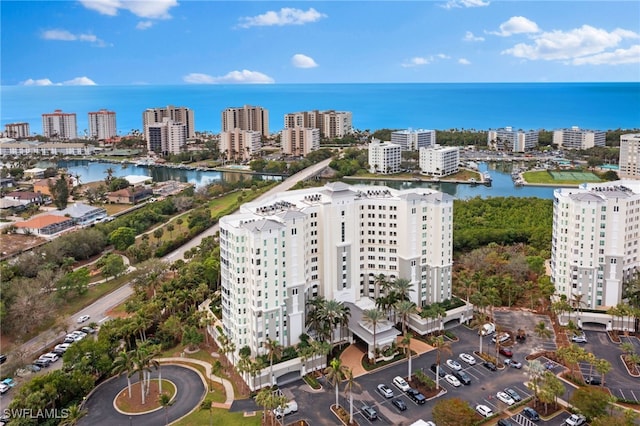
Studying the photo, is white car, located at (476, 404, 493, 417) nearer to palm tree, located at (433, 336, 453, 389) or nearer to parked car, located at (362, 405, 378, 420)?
palm tree, located at (433, 336, 453, 389)

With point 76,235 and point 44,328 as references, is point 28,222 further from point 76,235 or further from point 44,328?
point 44,328

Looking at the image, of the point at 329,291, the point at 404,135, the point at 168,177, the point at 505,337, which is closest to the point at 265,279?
the point at 329,291

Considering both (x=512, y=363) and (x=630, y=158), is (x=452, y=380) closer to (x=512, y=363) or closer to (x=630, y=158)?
(x=512, y=363)

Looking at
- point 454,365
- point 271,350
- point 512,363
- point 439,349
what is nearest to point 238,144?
point 271,350

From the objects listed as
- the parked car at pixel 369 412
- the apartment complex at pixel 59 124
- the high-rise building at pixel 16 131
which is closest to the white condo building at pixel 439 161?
the parked car at pixel 369 412

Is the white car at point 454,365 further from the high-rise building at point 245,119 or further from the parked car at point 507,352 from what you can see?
the high-rise building at point 245,119

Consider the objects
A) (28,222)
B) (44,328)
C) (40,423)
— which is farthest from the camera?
(28,222)
